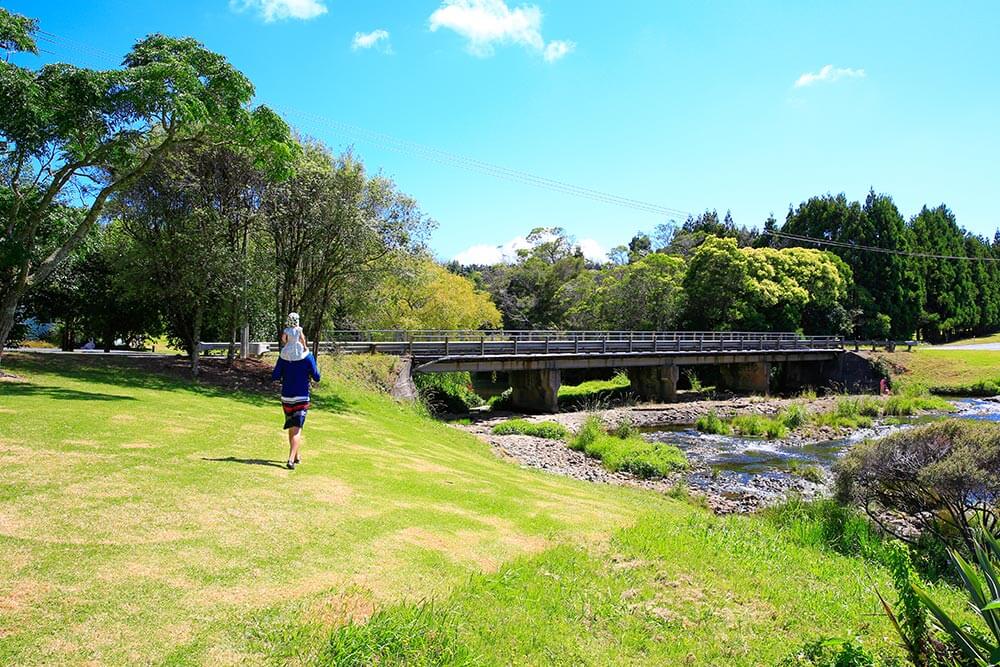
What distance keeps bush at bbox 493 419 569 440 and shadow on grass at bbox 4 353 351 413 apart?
7.47m

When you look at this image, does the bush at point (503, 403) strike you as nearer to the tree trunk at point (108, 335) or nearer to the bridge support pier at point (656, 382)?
the bridge support pier at point (656, 382)

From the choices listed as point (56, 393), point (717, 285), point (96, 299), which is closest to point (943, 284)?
point (717, 285)

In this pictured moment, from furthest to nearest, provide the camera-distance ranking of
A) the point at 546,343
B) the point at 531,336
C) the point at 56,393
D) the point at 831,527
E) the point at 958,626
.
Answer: the point at 531,336 < the point at 546,343 < the point at 56,393 < the point at 831,527 < the point at 958,626

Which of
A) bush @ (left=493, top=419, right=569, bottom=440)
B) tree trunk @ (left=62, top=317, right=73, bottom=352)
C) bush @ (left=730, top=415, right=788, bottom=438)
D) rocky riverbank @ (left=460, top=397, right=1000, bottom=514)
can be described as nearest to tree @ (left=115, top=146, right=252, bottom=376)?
rocky riverbank @ (left=460, top=397, right=1000, bottom=514)

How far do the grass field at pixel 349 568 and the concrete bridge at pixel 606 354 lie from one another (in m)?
19.0

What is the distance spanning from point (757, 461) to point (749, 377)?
2698 cm

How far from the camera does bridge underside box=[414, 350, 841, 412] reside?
3062 centimetres

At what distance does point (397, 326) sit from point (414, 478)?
32219 millimetres

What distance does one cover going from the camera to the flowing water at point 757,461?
16.8m

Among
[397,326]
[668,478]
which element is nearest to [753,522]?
[668,478]

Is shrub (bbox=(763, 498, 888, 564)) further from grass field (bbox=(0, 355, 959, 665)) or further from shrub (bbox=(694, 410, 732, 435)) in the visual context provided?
shrub (bbox=(694, 410, 732, 435))

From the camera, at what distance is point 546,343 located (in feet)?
109

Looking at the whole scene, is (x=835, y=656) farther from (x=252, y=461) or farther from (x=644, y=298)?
(x=644, y=298)

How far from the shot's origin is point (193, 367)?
782 inches
